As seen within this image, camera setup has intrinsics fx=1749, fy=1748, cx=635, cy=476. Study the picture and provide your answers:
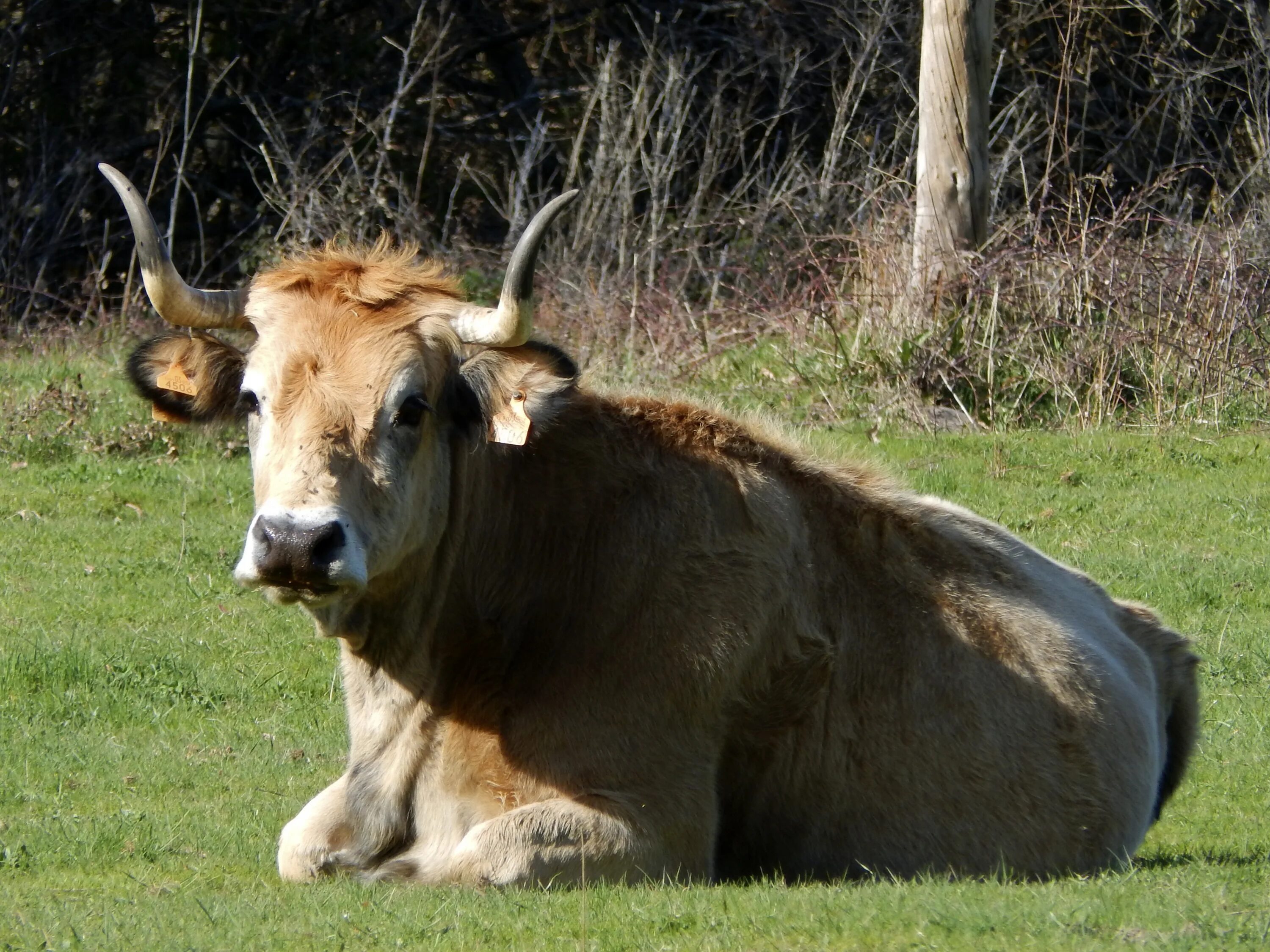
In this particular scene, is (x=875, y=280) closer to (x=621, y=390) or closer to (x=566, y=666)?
(x=621, y=390)

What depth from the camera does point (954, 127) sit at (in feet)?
54.3

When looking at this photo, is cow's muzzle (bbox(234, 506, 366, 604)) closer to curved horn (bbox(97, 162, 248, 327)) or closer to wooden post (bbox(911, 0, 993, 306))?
curved horn (bbox(97, 162, 248, 327))

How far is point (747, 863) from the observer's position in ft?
21.4

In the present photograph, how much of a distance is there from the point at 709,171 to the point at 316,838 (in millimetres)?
15223

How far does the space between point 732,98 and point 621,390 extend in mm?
18952

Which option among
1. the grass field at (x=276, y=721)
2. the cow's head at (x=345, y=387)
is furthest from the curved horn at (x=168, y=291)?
the grass field at (x=276, y=721)

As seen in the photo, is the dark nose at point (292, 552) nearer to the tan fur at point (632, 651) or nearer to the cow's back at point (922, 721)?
the tan fur at point (632, 651)

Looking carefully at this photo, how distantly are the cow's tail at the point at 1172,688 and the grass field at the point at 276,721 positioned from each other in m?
0.19

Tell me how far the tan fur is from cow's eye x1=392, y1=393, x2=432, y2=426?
48 millimetres

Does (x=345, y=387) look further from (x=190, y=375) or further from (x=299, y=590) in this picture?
(x=190, y=375)

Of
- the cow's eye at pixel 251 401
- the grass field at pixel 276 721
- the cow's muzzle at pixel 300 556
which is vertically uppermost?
the cow's eye at pixel 251 401

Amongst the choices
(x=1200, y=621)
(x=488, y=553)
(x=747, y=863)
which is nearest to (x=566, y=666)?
(x=488, y=553)

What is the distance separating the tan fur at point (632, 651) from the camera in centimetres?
602

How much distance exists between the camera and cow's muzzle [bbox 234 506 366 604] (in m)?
5.39
